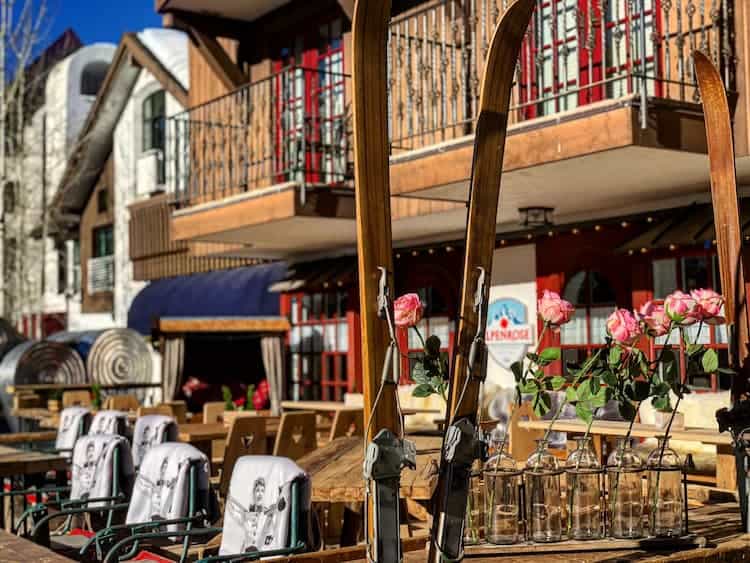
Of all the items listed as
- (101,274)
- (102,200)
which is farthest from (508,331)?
(102,200)

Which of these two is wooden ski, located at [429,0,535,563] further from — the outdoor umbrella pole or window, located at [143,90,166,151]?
window, located at [143,90,166,151]

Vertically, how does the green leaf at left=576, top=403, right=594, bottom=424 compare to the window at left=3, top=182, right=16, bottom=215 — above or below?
below

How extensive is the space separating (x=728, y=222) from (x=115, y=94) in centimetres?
2092

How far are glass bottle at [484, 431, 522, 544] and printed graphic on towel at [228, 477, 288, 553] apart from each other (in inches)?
38.4

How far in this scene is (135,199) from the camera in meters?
23.5

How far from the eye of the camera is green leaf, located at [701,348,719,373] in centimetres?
383

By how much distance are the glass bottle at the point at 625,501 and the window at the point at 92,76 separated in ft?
85.0

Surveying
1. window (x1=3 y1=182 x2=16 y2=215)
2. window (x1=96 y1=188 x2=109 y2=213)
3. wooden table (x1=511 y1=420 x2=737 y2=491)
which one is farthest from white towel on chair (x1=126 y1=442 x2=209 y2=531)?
window (x1=3 y1=182 x2=16 y2=215)

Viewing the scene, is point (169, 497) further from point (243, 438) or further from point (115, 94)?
point (115, 94)

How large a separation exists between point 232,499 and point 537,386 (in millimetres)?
1456

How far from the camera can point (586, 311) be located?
1040 cm

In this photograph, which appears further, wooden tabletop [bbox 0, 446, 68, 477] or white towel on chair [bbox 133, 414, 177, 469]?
white towel on chair [bbox 133, 414, 177, 469]

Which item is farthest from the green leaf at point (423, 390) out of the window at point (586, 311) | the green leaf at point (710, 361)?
the window at point (586, 311)

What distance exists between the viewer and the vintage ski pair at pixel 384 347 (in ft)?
10.3
